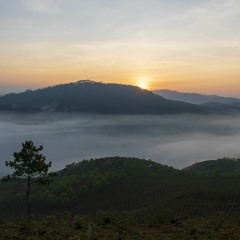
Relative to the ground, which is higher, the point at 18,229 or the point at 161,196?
the point at 18,229

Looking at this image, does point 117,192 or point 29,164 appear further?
point 117,192

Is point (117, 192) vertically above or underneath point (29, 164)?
underneath

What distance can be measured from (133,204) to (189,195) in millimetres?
26439

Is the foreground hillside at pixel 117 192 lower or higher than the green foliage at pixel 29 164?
lower

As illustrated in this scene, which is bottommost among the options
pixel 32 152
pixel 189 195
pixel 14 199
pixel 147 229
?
pixel 14 199

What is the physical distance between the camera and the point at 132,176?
169500 mm

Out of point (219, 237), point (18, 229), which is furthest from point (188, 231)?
point (18, 229)


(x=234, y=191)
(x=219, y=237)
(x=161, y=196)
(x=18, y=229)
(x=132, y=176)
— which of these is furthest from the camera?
(x=132, y=176)

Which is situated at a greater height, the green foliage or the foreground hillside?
the green foliage

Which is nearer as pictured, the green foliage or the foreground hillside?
the green foliage

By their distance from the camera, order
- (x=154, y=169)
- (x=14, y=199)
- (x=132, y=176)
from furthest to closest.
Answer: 1. (x=154, y=169)
2. (x=132, y=176)
3. (x=14, y=199)

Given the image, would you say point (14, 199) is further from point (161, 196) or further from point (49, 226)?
point (49, 226)

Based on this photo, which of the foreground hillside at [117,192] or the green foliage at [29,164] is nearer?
the green foliage at [29,164]

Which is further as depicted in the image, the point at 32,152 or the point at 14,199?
the point at 14,199
